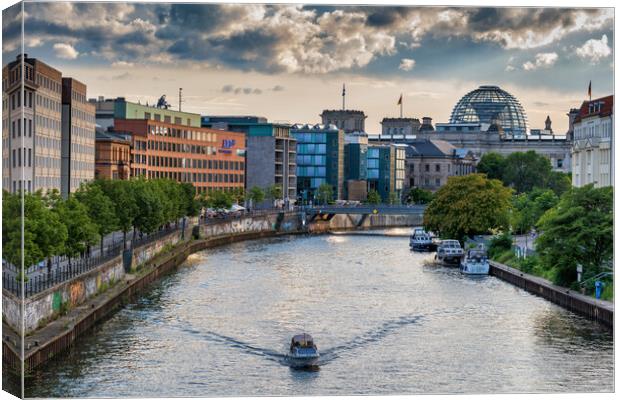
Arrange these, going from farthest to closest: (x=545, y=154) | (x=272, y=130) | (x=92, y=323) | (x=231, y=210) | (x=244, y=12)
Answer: (x=545, y=154)
(x=272, y=130)
(x=231, y=210)
(x=92, y=323)
(x=244, y=12)

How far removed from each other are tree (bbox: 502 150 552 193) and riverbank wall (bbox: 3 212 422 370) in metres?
49.7

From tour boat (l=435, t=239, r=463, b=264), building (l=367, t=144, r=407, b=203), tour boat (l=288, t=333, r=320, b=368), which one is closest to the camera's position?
tour boat (l=288, t=333, r=320, b=368)

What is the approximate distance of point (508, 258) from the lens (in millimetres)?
74750

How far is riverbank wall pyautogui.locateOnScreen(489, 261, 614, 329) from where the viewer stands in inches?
1876

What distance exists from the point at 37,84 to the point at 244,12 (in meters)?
7.63

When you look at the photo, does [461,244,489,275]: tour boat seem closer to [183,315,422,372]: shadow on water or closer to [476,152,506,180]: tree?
[183,315,422,372]: shadow on water

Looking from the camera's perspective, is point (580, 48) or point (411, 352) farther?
point (411, 352)

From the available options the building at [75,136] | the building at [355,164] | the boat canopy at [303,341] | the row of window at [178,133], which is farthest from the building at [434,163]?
the boat canopy at [303,341]

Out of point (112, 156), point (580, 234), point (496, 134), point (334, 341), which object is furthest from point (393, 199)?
point (334, 341)

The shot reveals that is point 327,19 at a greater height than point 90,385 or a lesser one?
greater

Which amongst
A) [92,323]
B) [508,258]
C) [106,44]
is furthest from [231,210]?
[106,44]

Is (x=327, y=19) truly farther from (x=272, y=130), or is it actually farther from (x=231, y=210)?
(x=272, y=130)

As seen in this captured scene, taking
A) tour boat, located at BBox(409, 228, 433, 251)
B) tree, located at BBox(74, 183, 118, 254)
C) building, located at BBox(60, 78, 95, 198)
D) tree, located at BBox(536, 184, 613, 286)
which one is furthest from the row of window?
tree, located at BBox(536, 184, 613, 286)

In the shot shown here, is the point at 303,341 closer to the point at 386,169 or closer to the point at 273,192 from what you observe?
the point at 273,192
